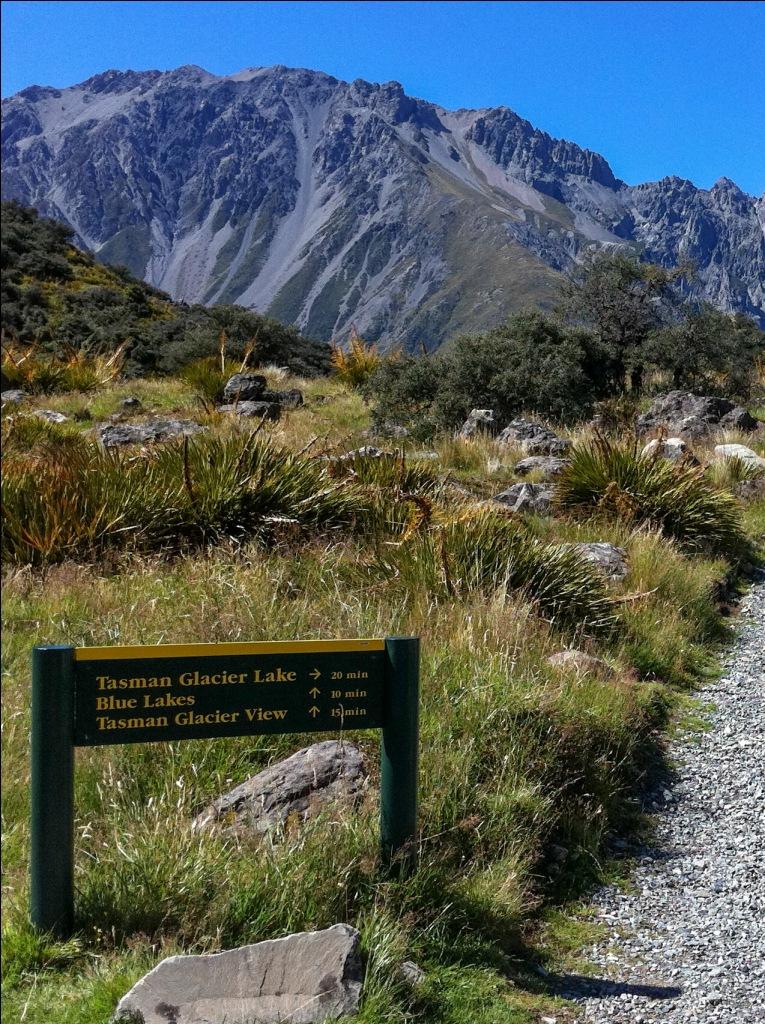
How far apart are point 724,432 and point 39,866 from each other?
13759 mm

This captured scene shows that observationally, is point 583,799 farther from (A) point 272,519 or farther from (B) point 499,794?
(A) point 272,519

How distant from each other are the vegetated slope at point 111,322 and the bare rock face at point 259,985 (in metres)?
16.3

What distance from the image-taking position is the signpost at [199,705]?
9.46ft

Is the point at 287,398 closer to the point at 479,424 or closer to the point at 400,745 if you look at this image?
the point at 479,424

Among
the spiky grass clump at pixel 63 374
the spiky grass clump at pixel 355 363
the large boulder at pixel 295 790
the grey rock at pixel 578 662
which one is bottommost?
the large boulder at pixel 295 790

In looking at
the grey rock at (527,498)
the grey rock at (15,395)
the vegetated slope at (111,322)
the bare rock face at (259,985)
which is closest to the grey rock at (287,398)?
the vegetated slope at (111,322)

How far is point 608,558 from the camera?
8344mm

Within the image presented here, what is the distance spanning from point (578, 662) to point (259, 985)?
133 inches

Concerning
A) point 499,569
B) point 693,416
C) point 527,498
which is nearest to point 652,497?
point 527,498

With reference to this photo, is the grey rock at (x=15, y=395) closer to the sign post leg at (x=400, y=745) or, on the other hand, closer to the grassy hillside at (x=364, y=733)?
the grassy hillside at (x=364, y=733)

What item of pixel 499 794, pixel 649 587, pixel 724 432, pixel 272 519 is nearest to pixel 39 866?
pixel 499 794

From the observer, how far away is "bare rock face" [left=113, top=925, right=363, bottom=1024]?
2.68 meters

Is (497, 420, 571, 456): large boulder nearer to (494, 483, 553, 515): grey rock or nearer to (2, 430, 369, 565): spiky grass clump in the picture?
(494, 483, 553, 515): grey rock

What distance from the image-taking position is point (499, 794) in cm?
429
